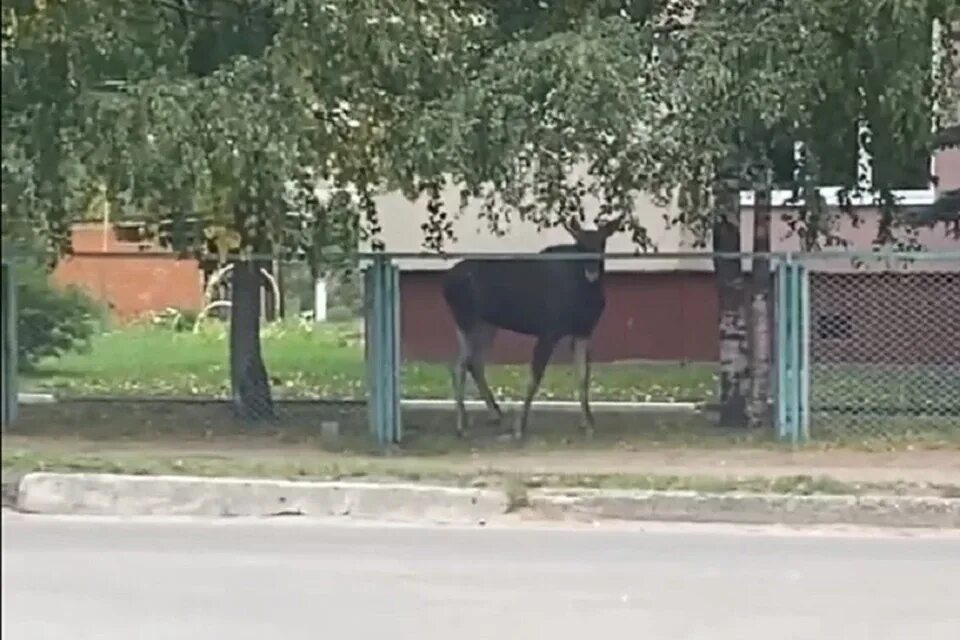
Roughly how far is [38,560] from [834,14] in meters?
6.63

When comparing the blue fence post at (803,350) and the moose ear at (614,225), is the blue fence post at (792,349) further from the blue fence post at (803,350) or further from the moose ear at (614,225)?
the moose ear at (614,225)

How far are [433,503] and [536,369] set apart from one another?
371 cm

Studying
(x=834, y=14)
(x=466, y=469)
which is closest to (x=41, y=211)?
(x=466, y=469)

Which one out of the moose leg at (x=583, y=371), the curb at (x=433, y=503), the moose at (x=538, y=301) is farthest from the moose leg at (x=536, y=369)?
the curb at (x=433, y=503)

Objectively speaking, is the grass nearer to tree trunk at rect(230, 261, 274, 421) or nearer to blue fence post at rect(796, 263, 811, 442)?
blue fence post at rect(796, 263, 811, 442)

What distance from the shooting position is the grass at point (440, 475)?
11.4m

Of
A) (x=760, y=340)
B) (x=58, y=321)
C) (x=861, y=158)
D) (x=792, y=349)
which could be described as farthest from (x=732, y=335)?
(x=58, y=321)

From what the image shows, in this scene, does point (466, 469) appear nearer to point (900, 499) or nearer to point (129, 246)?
point (900, 499)

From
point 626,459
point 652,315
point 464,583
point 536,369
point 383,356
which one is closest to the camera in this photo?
point 464,583

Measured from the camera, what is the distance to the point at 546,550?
32.6 ft

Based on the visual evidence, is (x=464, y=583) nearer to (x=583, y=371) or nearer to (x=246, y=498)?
(x=246, y=498)

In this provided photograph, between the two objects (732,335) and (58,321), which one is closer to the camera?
(732,335)

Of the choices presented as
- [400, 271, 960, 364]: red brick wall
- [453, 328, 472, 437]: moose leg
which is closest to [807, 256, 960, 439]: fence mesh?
[400, 271, 960, 364]: red brick wall

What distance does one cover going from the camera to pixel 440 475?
1191 cm
